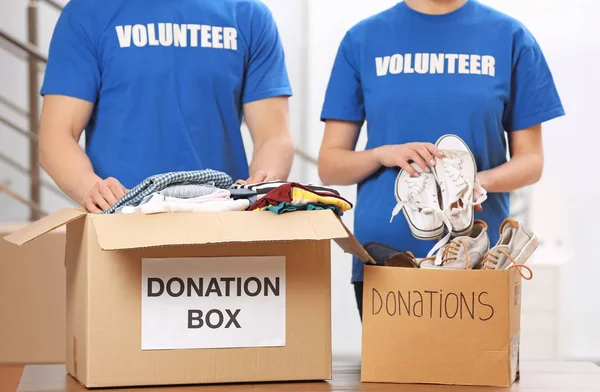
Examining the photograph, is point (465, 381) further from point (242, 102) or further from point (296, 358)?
point (242, 102)

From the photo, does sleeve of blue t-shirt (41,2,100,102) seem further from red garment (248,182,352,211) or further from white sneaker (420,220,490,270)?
white sneaker (420,220,490,270)

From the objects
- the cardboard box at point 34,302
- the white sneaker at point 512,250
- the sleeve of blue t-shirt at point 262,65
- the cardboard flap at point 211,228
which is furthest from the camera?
the cardboard box at point 34,302

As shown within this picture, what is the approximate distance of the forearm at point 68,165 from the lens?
5.61ft

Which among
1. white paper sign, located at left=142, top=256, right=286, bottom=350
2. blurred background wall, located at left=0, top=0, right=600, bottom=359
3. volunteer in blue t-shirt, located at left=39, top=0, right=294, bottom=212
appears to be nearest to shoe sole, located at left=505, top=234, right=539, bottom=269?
white paper sign, located at left=142, top=256, right=286, bottom=350

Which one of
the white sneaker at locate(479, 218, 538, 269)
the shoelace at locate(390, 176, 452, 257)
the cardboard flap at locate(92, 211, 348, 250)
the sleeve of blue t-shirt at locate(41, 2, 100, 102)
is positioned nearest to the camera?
the cardboard flap at locate(92, 211, 348, 250)

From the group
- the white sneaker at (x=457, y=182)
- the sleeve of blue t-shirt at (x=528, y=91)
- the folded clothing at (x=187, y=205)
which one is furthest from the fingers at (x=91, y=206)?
the sleeve of blue t-shirt at (x=528, y=91)

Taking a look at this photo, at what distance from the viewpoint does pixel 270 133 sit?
1893 millimetres

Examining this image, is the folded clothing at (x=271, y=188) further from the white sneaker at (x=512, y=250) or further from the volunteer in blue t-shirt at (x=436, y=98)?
the volunteer in blue t-shirt at (x=436, y=98)

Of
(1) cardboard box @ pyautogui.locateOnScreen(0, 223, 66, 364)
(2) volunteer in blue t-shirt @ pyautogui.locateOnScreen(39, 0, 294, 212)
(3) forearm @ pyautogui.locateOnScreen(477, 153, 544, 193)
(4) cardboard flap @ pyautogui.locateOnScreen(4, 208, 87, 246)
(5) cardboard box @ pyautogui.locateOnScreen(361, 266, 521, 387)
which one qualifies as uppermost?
(2) volunteer in blue t-shirt @ pyautogui.locateOnScreen(39, 0, 294, 212)

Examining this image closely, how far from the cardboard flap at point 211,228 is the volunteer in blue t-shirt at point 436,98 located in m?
0.51

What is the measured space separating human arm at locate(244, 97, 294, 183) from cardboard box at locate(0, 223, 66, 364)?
1.03 m

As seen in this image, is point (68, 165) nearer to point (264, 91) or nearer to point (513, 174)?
point (264, 91)

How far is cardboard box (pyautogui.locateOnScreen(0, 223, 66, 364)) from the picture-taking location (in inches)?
105

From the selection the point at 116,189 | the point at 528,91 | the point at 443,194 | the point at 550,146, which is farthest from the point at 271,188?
the point at 550,146
